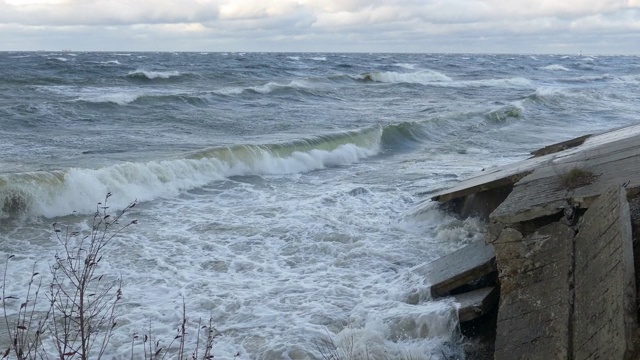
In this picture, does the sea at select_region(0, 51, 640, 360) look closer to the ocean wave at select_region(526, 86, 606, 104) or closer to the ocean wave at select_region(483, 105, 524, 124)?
the ocean wave at select_region(483, 105, 524, 124)

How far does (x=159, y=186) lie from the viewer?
11695mm

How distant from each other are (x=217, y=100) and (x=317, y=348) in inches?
890

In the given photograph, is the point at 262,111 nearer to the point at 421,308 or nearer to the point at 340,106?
the point at 340,106

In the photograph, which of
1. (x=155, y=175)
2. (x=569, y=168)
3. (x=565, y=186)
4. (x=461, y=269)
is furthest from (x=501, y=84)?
(x=461, y=269)

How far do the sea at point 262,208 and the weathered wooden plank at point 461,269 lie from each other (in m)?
0.16

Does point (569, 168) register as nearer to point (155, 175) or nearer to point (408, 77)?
point (155, 175)

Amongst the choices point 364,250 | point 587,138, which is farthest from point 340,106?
point 364,250

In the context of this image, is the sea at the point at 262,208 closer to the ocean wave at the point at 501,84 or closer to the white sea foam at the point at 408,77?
the ocean wave at the point at 501,84

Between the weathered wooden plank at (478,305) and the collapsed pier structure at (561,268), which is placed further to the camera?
the weathered wooden plank at (478,305)

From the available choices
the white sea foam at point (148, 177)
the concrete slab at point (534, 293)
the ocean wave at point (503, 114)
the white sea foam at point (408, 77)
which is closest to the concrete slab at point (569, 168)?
the concrete slab at point (534, 293)

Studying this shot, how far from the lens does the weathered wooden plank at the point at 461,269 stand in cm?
551

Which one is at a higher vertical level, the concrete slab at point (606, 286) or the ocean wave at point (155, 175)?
the concrete slab at point (606, 286)

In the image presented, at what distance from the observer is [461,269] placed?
573cm

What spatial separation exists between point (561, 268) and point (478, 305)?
0.93 m
